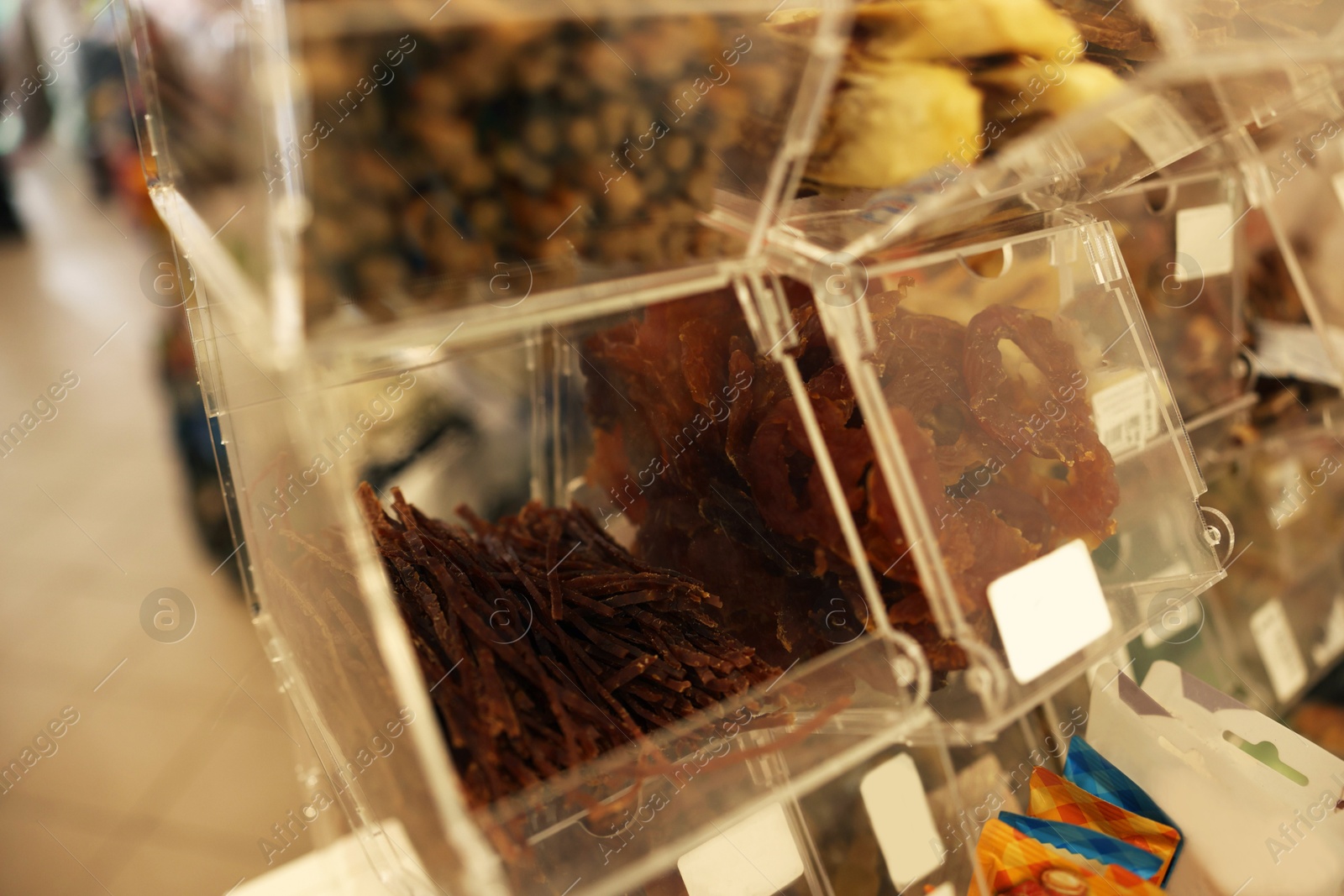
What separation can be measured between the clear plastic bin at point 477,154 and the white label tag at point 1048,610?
0.44 m

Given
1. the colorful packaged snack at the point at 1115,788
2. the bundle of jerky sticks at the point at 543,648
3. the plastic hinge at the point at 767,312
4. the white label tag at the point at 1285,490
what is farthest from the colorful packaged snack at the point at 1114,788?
the white label tag at the point at 1285,490

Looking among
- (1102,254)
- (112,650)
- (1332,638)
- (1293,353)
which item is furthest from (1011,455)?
Result: (112,650)

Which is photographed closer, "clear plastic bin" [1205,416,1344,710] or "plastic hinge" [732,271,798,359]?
"plastic hinge" [732,271,798,359]

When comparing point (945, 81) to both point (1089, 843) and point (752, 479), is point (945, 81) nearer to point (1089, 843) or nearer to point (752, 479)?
point (752, 479)

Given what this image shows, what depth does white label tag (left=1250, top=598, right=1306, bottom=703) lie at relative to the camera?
130 centimetres

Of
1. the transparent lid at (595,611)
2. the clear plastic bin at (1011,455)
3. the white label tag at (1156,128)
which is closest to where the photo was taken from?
the transparent lid at (595,611)

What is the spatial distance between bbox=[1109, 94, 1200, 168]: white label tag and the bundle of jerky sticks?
2.18ft

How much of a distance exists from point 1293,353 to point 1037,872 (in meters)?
1.08

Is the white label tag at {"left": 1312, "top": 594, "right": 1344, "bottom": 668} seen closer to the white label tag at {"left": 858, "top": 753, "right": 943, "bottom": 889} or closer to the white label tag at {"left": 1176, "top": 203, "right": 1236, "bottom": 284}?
the white label tag at {"left": 1176, "top": 203, "right": 1236, "bottom": 284}

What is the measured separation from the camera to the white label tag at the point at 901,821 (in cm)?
83

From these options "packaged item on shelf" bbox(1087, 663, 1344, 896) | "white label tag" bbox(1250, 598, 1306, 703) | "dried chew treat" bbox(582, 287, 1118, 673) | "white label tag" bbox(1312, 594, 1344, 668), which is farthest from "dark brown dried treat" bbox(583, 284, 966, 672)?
"white label tag" bbox(1312, 594, 1344, 668)

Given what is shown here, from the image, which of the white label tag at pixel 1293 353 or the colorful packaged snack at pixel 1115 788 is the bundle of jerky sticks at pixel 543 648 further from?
the white label tag at pixel 1293 353

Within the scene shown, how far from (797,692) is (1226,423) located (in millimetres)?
1072

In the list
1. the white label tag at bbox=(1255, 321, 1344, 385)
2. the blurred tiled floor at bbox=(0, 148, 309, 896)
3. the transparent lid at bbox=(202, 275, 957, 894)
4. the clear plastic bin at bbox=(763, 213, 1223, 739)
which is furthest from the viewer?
the white label tag at bbox=(1255, 321, 1344, 385)
